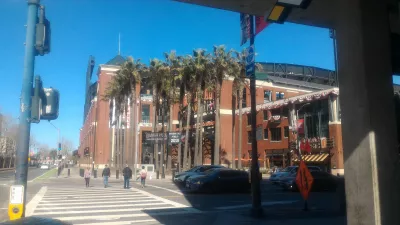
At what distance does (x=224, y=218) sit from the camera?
1296cm

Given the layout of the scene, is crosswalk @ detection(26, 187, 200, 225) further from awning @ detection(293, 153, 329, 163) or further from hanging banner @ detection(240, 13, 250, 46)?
awning @ detection(293, 153, 329, 163)

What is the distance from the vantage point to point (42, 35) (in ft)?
19.2

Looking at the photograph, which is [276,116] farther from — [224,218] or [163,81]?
[224,218]

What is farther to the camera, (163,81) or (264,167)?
(264,167)

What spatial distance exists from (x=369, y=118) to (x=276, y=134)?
47.9m

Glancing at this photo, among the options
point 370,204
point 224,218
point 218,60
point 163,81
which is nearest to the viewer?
point 370,204

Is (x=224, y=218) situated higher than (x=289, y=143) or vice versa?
(x=289, y=143)

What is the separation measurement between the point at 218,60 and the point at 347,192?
37173 millimetres

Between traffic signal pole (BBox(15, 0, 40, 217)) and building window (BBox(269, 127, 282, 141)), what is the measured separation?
48001 mm

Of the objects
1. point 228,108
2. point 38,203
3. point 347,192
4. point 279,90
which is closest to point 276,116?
point 228,108

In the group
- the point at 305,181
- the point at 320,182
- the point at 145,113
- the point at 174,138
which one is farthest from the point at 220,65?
the point at 145,113

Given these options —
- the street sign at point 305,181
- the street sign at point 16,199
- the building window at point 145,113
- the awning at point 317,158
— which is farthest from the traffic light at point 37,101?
the building window at point 145,113

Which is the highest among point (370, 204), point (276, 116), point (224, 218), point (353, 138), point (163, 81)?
point (163, 81)

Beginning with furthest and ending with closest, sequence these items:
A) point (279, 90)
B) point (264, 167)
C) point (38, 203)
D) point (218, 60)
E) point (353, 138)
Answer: point (279, 90) → point (264, 167) → point (218, 60) → point (38, 203) → point (353, 138)
